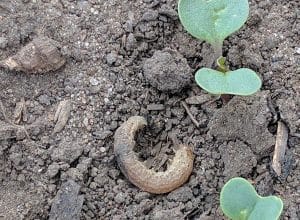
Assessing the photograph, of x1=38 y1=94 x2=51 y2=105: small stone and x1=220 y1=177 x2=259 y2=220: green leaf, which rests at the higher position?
x1=38 y1=94 x2=51 y2=105: small stone

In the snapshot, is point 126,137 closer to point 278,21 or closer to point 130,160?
point 130,160

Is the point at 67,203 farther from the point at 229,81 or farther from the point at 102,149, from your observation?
the point at 229,81

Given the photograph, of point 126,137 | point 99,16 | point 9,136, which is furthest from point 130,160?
point 99,16

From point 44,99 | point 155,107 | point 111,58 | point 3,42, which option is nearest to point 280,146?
point 155,107

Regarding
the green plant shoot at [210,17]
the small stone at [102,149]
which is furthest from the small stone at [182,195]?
the green plant shoot at [210,17]

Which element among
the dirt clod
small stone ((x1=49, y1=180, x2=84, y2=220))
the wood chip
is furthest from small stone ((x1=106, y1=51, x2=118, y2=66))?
the wood chip

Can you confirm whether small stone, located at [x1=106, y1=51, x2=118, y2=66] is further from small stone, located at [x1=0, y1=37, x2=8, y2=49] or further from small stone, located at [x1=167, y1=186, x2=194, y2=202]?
small stone, located at [x1=167, y1=186, x2=194, y2=202]

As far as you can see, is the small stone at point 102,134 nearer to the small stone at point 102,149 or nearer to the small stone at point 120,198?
the small stone at point 102,149

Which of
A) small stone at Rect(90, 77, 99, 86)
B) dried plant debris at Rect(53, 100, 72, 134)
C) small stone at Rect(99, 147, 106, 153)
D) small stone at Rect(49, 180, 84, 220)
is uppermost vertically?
small stone at Rect(90, 77, 99, 86)
